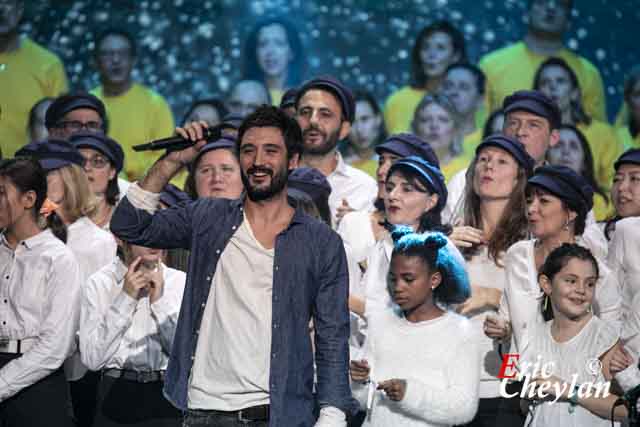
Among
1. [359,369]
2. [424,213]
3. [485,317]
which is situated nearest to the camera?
[359,369]

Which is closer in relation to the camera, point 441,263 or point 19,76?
point 441,263

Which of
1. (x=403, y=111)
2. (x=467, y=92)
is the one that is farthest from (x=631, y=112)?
(x=403, y=111)

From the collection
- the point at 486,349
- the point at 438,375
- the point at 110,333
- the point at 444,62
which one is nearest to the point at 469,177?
the point at 486,349

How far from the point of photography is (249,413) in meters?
3.82

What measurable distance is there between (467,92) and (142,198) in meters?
4.76

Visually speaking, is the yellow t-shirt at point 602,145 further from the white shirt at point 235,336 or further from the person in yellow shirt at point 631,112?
the white shirt at point 235,336

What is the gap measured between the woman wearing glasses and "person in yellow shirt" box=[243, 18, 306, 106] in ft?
6.22

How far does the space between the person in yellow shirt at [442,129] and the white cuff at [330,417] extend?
4.35 meters

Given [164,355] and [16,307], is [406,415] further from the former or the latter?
[16,307]

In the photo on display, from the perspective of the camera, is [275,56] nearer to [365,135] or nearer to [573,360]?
[365,135]

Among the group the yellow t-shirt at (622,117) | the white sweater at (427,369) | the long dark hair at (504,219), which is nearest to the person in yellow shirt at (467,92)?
the yellow t-shirt at (622,117)

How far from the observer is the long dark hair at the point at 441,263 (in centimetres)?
493

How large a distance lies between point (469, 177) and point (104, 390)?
2.17 meters

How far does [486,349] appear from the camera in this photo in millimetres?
5375
